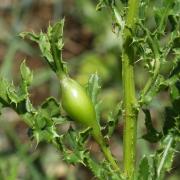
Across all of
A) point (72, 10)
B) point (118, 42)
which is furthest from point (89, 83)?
point (72, 10)

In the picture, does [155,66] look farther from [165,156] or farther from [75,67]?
[75,67]

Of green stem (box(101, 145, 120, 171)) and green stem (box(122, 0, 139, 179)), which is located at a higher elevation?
green stem (box(122, 0, 139, 179))

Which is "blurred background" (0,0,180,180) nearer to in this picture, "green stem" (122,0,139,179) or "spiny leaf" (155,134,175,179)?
"spiny leaf" (155,134,175,179)

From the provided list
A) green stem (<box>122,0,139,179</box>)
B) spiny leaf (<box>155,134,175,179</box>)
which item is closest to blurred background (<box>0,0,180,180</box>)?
spiny leaf (<box>155,134,175,179</box>)

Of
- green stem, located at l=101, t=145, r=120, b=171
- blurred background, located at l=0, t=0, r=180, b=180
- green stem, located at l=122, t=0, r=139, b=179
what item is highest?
green stem, located at l=122, t=0, r=139, b=179

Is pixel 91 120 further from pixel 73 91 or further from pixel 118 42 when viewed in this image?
pixel 118 42

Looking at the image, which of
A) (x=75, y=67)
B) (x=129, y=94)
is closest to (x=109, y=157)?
(x=129, y=94)

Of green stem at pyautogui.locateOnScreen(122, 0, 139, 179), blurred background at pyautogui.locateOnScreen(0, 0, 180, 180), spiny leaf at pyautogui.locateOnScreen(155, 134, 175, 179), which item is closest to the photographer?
green stem at pyautogui.locateOnScreen(122, 0, 139, 179)

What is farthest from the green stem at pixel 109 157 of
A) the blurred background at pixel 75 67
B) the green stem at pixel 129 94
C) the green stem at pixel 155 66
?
the blurred background at pixel 75 67

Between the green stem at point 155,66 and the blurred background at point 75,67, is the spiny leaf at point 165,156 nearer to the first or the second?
the green stem at point 155,66
